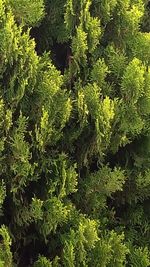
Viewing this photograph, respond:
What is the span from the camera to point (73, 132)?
15.5ft

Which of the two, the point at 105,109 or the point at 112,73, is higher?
the point at 112,73

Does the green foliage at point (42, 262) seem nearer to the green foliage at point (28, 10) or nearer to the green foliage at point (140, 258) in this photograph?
the green foliage at point (140, 258)

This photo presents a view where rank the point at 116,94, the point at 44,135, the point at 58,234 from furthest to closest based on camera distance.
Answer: the point at 116,94
the point at 58,234
the point at 44,135

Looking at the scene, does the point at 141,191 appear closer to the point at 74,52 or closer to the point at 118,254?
the point at 118,254

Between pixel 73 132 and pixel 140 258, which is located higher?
pixel 73 132

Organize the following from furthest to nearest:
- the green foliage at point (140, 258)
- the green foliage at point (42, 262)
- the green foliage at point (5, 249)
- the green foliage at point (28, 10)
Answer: the green foliage at point (140, 258) → the green foliage at point (28, 10) → the green foliage at point (42, 262) → the green foliage at point (5, 249)

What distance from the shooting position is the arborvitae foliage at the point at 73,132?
4.34 metres

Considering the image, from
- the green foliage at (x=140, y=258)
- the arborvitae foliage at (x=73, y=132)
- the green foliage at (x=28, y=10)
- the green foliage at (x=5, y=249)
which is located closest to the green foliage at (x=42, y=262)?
the arborvitae foliage at (x=73, y=132)

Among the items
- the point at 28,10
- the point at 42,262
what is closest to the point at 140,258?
the point at 42,262

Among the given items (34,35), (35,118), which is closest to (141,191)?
(35,118)

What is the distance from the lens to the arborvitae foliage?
4340mm

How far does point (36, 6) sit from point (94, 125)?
1439 millimetres

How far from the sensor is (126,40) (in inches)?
200

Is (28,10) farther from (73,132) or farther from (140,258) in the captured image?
(140,258)
